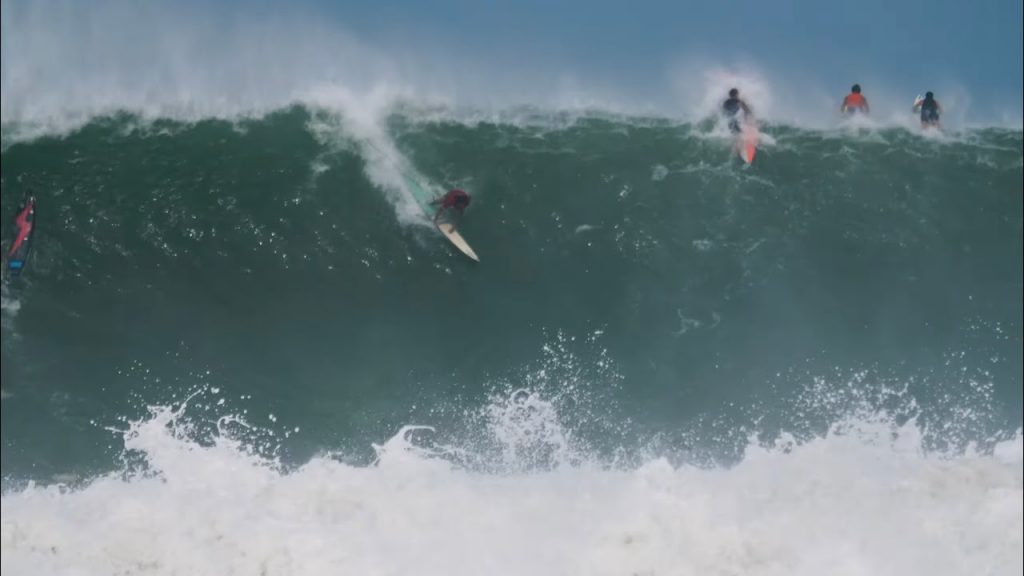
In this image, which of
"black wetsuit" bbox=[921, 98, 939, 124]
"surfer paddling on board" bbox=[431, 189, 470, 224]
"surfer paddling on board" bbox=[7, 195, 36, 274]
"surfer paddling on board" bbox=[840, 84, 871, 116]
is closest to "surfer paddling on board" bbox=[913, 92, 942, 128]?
"black wetsuit" bbox=[921, 98, 939, 124]

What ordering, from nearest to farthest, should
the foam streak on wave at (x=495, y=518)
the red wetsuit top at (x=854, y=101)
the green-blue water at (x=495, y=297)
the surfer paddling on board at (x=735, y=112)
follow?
the foam streak on wave at (x=495, y=518)
the green-blue water at (x=495, y=297)
the surfer paddling on board at (x=735, y=112)
the red wetsuit top at (x=854, y=101)

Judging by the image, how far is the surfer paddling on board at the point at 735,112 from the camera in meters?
22.6

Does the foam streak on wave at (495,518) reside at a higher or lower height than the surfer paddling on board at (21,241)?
lower

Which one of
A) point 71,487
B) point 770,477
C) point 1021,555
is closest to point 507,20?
point 770,477

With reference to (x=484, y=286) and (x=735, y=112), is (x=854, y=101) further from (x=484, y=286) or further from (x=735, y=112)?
(x=484, y=286)

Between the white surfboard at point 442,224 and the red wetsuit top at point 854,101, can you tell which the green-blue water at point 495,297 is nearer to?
the white surfboard at point 442,224

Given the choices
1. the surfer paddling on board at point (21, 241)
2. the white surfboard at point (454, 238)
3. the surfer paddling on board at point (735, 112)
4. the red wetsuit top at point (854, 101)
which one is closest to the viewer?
the surfer paddling on board at point (21, 241)

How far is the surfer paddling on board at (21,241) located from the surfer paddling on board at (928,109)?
2085 centimetres

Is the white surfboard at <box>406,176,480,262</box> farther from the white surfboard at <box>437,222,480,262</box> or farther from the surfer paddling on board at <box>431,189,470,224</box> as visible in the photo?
the surfer paddling on board at <box>431,189,470,224</box>

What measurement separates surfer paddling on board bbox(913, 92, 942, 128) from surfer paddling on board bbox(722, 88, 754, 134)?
13.6 ft

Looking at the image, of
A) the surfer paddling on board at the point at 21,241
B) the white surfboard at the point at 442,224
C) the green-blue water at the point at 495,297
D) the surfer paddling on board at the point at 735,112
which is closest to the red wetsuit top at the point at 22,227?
the surfer paddling on board at the point at 21,241

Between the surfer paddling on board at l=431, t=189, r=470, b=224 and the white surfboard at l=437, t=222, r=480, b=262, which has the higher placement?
the surfer paddling on board at l=431, t=189, r=470, b=224

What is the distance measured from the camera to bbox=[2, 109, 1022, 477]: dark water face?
20766mm

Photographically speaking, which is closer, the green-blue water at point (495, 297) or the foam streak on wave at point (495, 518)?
the foam streak on wave at point (495, 518)
